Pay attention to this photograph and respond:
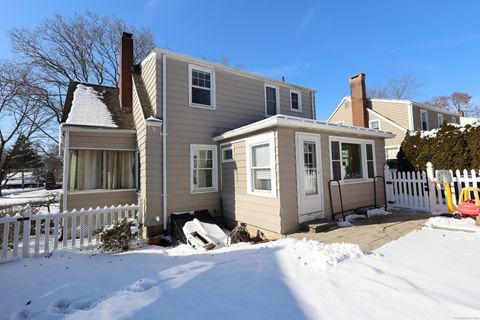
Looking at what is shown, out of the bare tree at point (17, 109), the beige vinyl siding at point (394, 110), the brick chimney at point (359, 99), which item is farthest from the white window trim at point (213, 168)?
the bare tree at point (17, 109)

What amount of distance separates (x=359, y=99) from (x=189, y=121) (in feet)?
42.3

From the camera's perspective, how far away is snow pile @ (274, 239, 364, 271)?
362 centimetres

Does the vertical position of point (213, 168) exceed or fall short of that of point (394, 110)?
it falls short

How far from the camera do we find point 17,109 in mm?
19188

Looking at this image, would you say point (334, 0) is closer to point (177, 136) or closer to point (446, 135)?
point (446, 135)

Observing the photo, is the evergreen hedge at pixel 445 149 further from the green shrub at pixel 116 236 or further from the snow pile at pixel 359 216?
the green shrub at pixel 116 236

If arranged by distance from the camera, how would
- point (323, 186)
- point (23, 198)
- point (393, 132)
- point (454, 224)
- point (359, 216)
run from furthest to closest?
point (23, 198)
point (393, 132)
point (359, 216)
point (323, 186)
point (454, 224)

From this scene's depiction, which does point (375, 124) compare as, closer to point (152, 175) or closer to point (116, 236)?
point (152, 175)

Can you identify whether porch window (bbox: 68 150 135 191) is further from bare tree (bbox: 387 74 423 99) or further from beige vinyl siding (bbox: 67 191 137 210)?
bare tree (bbox: 387 74 423 99)

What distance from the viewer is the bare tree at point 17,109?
1734 centimetres

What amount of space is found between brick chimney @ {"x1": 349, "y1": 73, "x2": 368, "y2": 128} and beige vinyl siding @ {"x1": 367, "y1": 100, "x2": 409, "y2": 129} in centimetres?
352

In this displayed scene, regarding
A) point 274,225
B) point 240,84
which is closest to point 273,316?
point 274,225

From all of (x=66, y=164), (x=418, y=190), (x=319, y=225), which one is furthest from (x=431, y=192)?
(x=66, y=164)

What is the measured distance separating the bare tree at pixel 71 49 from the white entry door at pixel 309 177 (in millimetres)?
19520
